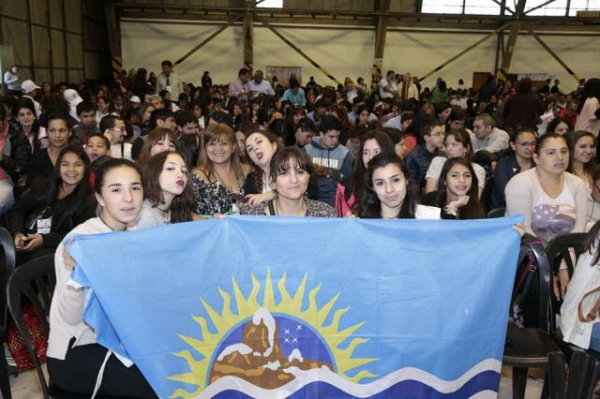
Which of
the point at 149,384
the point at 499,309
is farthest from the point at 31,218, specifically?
the point at 499,309

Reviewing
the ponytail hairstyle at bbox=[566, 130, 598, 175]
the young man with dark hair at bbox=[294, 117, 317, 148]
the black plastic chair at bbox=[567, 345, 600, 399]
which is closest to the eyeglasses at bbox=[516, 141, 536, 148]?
the ponytail hairstyle at bbox=[566, 130, 598, 175]

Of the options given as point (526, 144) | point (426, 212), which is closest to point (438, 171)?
point (526, 144)

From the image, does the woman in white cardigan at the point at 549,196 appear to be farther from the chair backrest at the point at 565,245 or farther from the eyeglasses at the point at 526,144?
the eyeglasses at the point at 526,144

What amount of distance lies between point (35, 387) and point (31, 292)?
3.62 ft

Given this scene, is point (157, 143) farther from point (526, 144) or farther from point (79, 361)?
point (526, 144)

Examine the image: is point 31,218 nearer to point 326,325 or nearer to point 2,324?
point 2,324

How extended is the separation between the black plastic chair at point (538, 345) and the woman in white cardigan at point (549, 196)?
1.94 feet

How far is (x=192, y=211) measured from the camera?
10.9ft

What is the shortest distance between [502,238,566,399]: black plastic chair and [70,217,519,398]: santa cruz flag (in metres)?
0.20

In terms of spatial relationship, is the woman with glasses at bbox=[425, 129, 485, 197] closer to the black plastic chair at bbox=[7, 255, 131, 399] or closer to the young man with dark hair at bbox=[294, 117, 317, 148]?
the young man with dark hair at bbox=[294, 117, 317, 148]

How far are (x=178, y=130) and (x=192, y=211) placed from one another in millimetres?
3085

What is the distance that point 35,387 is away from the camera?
3.29 meters

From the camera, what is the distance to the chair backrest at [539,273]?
8.98ft

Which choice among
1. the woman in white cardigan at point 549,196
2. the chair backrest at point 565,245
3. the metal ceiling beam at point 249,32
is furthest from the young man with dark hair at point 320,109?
the metal ceiling beam at point 249,32
